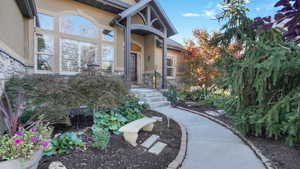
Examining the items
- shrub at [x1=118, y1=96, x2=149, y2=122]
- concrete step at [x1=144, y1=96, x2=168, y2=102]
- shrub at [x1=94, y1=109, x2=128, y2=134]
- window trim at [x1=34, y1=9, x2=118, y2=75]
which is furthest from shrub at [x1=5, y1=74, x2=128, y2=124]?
window trim at [x1=34, y1=9, x2=118, y2=75]

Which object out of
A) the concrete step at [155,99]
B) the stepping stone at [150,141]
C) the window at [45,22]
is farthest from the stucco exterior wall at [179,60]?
the stepping stone at [150,141]

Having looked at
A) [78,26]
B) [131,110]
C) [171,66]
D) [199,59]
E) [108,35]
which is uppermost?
[78,26]

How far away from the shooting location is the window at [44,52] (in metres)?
7.16

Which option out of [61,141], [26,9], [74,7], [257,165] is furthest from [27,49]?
[257,165]

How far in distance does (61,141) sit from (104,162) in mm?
992

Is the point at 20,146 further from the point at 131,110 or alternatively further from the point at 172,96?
the point at 172,96

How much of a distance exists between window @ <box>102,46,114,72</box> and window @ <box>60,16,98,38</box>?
0.88m

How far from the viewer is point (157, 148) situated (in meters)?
Result: 3.56

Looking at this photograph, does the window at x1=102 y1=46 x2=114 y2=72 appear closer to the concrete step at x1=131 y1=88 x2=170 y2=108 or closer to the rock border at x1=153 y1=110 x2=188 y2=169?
the concrete step at x1=131 y1=88 x2=170 y2=108

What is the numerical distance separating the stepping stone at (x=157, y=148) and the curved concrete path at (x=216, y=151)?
1.84 feet

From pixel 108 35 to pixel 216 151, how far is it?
797 cm

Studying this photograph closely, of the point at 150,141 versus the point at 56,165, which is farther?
the point at 150,141

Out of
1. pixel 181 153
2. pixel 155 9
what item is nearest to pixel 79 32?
pixel 155 9

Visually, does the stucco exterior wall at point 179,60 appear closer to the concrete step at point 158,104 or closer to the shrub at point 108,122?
the concrete step at point 158,104
